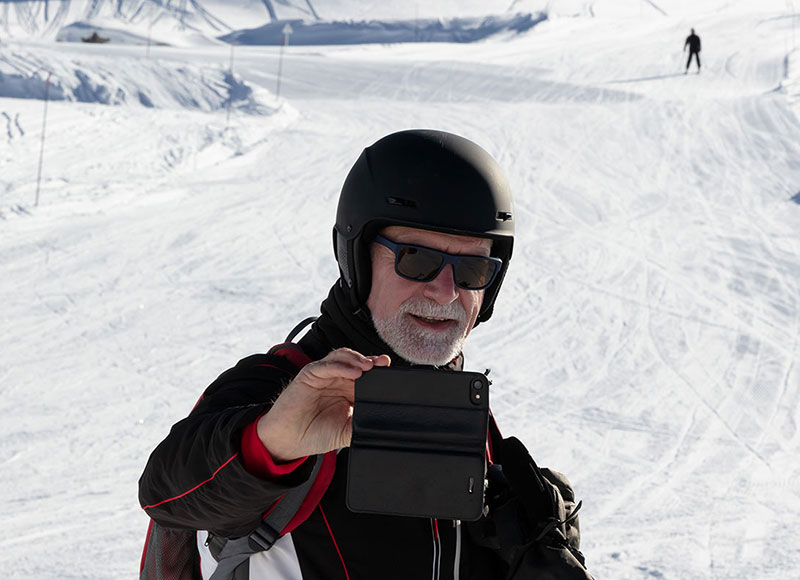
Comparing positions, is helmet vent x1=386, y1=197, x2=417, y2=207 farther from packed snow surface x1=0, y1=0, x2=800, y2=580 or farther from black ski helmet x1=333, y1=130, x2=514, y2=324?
packed snow surface x1=0, y1=0, x2=800, y2=580

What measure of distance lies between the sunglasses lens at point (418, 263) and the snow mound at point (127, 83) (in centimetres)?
1284

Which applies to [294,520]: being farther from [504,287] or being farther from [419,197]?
[504,287]

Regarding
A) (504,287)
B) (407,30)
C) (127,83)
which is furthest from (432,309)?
(407,30)

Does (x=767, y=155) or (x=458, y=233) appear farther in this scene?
(x=767, y=155)

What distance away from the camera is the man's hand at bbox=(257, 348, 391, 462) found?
4.84 ft

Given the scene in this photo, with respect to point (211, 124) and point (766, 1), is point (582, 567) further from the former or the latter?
point (766, 1)

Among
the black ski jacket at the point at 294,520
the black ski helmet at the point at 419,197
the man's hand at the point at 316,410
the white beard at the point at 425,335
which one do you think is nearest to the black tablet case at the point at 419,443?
the man's hand at the point at 316,410

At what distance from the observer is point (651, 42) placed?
26.4 metres

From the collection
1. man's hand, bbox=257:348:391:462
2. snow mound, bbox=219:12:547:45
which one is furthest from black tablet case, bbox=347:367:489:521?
snow mound, bbox=219:12:547:45

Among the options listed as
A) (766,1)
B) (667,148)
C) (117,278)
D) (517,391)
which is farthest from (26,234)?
(766,1)

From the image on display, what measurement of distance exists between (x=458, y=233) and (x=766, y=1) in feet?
157

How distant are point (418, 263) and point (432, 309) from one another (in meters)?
0.10

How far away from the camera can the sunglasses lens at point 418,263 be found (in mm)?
1912

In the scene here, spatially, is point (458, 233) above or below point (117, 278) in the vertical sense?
above
